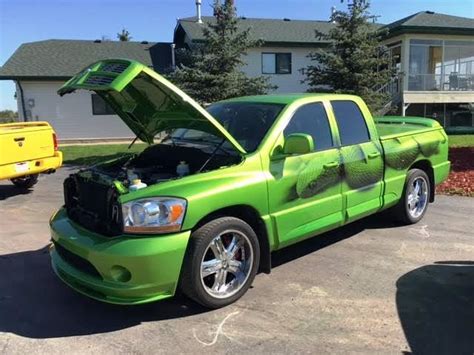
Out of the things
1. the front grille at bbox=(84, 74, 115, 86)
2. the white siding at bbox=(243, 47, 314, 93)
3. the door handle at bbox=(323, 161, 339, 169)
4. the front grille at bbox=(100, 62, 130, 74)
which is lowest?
the door handle at bbox=(323, 161, 339, 169)

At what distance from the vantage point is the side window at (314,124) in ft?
16.2

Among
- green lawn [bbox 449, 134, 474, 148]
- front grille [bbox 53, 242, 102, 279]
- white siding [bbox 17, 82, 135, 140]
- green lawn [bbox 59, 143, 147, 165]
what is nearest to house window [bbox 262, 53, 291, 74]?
white siding [bbox 17, 82, 135, 140]

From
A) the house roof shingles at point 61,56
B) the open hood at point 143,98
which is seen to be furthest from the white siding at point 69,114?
the open hood at point 143,98

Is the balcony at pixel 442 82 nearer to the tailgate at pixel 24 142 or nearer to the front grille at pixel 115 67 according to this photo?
the tailgate at pixel 24 142

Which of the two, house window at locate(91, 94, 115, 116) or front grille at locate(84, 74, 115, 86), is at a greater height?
front grille at locate(84, 74, 115, 86)

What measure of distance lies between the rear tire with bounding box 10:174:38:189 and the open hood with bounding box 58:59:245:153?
529 cm

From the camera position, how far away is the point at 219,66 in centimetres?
1616

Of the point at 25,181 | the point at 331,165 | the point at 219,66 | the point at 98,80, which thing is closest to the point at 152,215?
the point at 98,80

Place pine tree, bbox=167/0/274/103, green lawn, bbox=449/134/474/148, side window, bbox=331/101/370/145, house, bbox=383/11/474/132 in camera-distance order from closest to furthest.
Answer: side window, bbox=331/101/370/145, green lawn, bbox=449/134/474/148, pine tree, bbox=167/0/274/103, house, bbox=383/11/474/132

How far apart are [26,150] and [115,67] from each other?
5.65 meters

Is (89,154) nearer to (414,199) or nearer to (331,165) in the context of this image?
(414,199)

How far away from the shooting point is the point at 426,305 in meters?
4.14

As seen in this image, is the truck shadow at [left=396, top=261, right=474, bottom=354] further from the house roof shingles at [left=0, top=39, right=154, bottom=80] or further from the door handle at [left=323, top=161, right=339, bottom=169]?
the house roof shingles at [left=0, top=39, right=154, bottom=80]

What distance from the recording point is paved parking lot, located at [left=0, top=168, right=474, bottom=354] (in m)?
3.58
